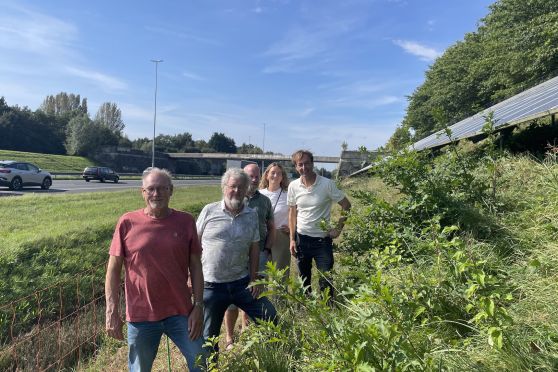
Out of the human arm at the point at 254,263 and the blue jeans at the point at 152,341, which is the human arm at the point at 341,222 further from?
the blue jeans at the point at 152,341

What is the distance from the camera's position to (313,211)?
4.21 meters

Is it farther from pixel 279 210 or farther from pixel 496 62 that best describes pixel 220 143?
pixel 279 210

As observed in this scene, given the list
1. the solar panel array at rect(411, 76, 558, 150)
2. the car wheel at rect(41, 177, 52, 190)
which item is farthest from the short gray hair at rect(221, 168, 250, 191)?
the car wheel at rect(41, 177, 52, 190)

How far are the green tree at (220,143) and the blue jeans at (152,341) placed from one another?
112400 millimetres

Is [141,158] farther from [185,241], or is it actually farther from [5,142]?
[185,241]

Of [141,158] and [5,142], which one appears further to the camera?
[141,158]

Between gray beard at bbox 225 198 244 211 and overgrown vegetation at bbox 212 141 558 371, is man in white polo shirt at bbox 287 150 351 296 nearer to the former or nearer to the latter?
overgrown vegetation at bbox 212 141 558 371

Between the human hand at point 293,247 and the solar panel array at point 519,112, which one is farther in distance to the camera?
the solar panel array at point 519,112

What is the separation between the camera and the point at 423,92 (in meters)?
37.2

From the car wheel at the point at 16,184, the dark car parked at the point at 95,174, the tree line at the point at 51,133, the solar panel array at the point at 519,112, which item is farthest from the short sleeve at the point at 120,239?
the tree line at the point at 51,133

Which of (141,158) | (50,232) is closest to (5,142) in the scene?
(141,158)

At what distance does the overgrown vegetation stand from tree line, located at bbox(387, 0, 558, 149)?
5.47 ft

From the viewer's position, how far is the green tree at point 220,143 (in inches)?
4530

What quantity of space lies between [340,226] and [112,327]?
7.43 ft
